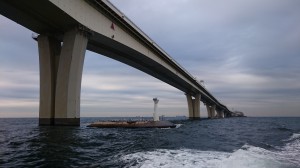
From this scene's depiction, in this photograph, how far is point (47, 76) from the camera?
40812mm

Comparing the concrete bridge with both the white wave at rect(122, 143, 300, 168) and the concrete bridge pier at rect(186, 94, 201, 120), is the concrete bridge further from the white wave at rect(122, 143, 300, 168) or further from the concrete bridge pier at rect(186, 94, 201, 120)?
the concrete bridge pier at rect(186, 94, 201, 120)

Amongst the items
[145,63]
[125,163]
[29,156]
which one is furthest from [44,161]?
→ [145,63]

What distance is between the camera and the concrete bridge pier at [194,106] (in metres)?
115

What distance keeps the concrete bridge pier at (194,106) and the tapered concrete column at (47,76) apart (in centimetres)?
7902

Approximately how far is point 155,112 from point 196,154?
34.0 metres

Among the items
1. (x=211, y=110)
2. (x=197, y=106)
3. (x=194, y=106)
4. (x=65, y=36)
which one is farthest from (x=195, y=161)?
(x=211, y=110)

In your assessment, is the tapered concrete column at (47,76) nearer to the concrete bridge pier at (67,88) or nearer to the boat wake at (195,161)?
the concrete bridge pier at (67,88)

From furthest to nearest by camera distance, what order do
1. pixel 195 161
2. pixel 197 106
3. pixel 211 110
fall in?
pixel 211 110 → pixel 197 106 → pixel 195 161

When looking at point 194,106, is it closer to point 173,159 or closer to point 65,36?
point 65,36

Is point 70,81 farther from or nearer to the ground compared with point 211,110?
farther from the ground

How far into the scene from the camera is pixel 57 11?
32844 millimetres

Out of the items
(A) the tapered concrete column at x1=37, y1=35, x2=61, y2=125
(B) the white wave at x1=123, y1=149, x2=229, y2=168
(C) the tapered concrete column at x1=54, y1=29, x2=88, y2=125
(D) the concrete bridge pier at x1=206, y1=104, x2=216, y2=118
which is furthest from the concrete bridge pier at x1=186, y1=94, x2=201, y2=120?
(B) the white wave at x1=123, y1=149, x2=229, y2=168

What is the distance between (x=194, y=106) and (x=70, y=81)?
84900mm

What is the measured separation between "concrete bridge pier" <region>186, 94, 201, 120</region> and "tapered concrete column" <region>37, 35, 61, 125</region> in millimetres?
79017
